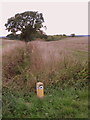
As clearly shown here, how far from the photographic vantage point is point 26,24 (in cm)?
511

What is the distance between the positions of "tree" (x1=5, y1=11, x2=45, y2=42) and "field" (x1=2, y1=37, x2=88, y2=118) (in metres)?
0.32

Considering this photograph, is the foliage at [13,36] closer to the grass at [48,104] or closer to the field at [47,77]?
the field at [47,77]

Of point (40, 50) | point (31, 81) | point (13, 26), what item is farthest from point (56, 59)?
point (13, 26)

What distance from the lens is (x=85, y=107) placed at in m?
3.45

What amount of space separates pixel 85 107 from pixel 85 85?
0.89m

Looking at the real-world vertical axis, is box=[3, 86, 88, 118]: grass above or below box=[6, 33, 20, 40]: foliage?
below

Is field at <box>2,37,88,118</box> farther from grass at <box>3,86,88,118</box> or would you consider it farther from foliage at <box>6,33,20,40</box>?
foliage at <box>6,33,20,40</box>

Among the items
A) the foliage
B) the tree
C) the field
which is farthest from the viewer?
the foliage

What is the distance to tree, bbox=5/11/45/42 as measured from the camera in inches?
197

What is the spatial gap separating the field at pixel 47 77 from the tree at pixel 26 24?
320 millimetres

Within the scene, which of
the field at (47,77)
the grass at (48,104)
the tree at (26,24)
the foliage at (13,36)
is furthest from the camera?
the foliage at (13,36)

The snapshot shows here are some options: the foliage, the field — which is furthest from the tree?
the field

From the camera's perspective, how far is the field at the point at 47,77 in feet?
11.0

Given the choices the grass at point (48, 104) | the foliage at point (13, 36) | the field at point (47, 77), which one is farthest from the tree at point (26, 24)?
the grass at point (48, 104)
